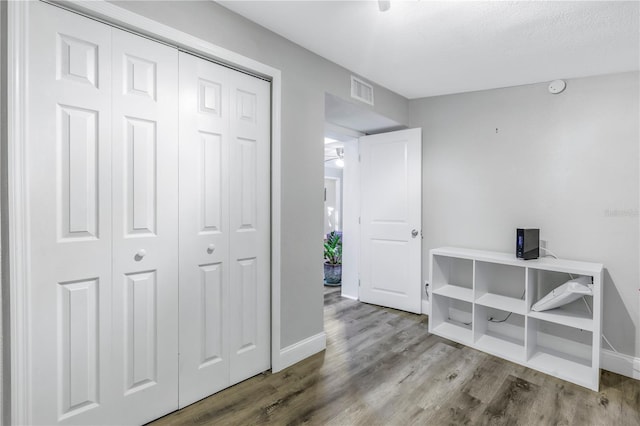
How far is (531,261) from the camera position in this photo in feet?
8.50

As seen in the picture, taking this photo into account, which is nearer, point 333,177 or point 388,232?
point 388,232

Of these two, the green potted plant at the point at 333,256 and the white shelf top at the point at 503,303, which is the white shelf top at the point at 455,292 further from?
the green potted plant at the point at 333,256

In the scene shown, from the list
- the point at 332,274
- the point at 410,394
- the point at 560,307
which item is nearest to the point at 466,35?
the point at 560,307

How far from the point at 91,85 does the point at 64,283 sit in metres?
0.92

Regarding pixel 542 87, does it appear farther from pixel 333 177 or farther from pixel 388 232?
pixel 333 177

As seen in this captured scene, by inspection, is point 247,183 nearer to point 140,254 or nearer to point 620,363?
point 140,254

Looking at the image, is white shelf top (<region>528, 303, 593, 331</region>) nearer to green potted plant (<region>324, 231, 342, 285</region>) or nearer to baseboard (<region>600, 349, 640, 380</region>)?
baseboard (<region>600, 349, 640, 380</region>)

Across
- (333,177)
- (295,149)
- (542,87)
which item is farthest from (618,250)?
(333,177)

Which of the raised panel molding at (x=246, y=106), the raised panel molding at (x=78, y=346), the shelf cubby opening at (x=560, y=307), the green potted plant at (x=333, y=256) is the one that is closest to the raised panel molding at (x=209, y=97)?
the raised panel molding at (x=246, y=106)

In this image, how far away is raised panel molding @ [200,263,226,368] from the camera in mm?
1944

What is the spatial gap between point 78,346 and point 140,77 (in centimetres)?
135

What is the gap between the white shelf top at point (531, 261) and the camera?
2.34 m

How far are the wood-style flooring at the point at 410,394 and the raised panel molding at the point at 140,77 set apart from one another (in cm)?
177

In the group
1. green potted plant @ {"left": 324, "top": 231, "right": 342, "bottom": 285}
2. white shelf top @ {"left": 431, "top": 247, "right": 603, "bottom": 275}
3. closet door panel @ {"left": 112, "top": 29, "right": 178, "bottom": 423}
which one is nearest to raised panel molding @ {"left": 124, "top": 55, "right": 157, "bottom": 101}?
closet door panel @ {"left": 112, "top": 29, "right": 178, "bottom": 423}
